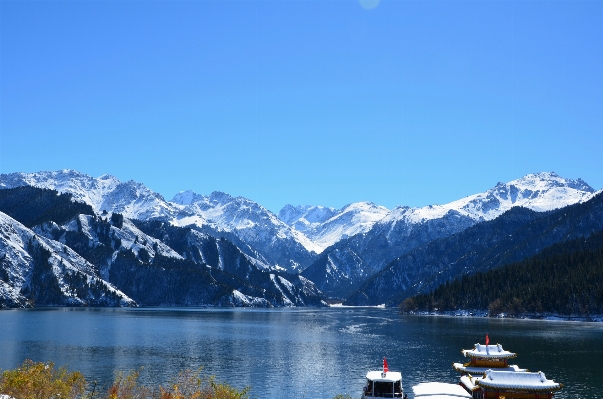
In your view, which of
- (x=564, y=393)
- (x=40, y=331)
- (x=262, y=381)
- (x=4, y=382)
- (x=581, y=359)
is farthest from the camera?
(x=40, y=331)

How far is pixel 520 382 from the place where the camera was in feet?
179

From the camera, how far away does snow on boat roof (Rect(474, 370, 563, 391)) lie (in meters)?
53.4

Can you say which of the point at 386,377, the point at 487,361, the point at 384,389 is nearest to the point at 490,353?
the point at 487,361

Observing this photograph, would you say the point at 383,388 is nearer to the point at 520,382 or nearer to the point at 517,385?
the point at 517,385

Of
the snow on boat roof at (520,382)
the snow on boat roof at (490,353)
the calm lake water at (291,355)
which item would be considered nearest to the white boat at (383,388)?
the snow on boat roof at (520,382)

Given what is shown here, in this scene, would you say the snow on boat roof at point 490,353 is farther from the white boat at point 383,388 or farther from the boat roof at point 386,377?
the white boat at point 383,388

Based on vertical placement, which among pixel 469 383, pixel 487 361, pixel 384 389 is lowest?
pixel 469 383

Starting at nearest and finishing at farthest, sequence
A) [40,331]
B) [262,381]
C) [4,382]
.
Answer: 1. [4,382]
2. [262,381]
3. [40,331]

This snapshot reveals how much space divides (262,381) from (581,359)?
67265 mm

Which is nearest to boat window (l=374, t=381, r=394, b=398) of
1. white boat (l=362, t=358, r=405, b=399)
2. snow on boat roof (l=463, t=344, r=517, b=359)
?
white boat (l=362, t=358, r=405, b=399)

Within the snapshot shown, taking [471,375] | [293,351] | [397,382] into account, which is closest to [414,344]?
[293,351]

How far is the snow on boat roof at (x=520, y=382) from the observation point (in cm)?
5341

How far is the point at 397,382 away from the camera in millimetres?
55156

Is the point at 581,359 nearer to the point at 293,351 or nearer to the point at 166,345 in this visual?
the point at 293,351
